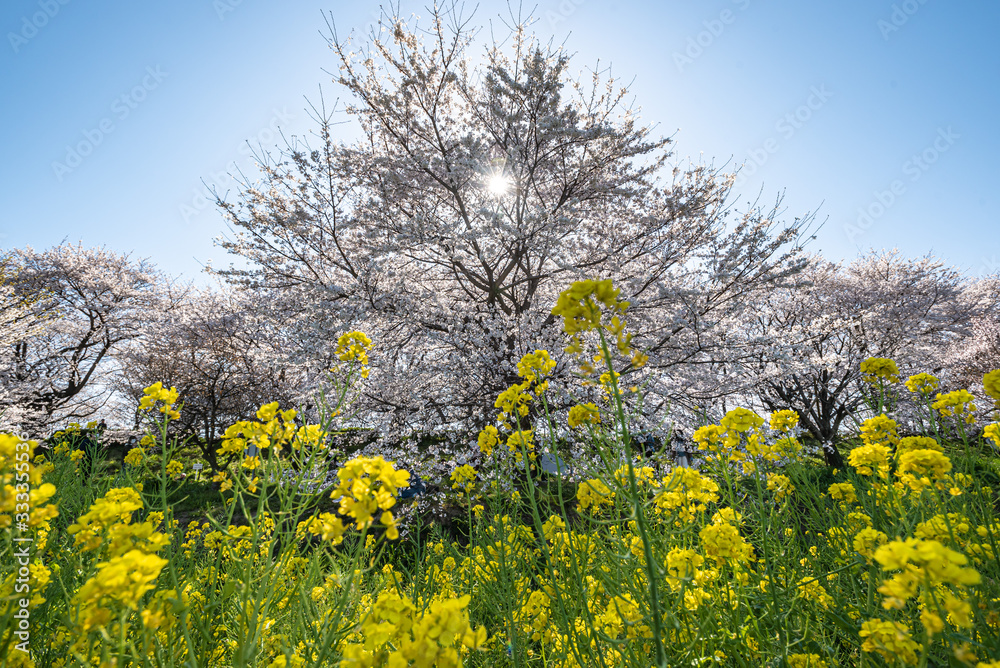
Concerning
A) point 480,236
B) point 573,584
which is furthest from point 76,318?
point 573,584

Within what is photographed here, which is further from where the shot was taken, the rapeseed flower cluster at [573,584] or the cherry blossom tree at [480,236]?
the cherry blossom tree at [480,236]

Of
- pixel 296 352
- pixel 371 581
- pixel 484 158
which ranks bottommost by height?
pixel 371 581

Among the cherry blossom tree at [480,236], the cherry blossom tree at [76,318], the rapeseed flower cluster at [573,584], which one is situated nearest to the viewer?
the rapeseed flower cluster at [573,584]

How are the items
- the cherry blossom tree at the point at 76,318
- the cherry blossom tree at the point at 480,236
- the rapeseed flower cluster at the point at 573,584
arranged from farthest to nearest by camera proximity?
the cherry blossom tree at the point at 76,318 → the cherry blossom tree at the point at 480,236 → the rapeseed flower cluster at the point at 573,584

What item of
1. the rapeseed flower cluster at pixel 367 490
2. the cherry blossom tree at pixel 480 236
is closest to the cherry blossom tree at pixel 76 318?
the cherry blossom tree at pixel 480 236

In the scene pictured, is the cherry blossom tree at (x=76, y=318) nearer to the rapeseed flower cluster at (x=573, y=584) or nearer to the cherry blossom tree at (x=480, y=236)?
the cherry blossom tree at (x=480, y=236)

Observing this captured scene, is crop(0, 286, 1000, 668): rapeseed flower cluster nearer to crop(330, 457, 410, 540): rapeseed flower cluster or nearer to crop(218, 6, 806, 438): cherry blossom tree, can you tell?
crop(330, 457, 410, 540): rapeseed flower cluster

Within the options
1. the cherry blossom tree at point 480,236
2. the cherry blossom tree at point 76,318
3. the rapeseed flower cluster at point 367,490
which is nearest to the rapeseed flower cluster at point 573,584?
the rapeseed flower cluster at point 367,490

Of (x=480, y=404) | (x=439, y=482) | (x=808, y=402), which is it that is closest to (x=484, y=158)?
(x=480, y=404)

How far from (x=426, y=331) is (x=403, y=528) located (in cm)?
264

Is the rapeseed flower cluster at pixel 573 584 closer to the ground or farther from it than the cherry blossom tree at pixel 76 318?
closer to the ground

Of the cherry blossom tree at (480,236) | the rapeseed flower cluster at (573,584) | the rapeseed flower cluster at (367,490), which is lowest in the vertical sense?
the rapeseed flower cluster at (573,584)

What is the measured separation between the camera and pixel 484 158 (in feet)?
18.7

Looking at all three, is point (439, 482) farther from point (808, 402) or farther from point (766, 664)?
point (808, 402)
